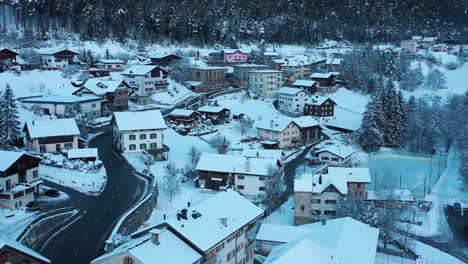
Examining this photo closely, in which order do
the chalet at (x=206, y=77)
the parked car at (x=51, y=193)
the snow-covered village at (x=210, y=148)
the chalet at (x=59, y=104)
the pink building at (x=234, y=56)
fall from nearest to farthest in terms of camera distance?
the snow-covered village at (x=210, y=148) → the parked car at (x=51, y=193) → the chalet at (x=59, y=104) → the chalet at (x=206, y=77) → the pink building at (x=234, y=56)

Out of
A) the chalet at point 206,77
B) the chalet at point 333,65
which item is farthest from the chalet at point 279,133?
the chalet at point 333,65

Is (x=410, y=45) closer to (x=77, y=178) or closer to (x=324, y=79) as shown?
(x=324, y=79)

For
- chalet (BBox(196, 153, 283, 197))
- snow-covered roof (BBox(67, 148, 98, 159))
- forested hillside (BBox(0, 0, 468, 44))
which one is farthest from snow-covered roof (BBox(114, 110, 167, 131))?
forested hillside (BBox(0, 0, 468, 44))

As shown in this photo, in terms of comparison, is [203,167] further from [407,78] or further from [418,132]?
[407,78]

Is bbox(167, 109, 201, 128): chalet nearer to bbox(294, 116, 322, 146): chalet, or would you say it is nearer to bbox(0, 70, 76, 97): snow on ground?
bbox(294, 116, 322, 146): chalet

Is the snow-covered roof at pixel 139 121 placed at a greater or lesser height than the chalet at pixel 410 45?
lesser

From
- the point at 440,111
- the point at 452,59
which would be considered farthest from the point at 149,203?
the point at 452,59

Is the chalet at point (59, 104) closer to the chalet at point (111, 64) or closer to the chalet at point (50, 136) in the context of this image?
the chalet at point (50, 136)
